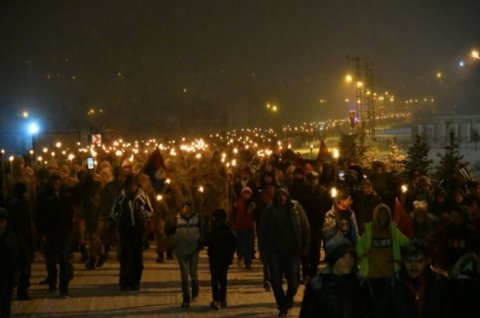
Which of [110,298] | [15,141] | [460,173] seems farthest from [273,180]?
[15,141]

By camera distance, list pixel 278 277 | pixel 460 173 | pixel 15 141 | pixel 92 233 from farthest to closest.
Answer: pixel 15 141 < pixel 460 173 < pixel 92 233 < pixel 278 277

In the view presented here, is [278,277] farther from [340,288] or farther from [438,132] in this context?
[438,132]

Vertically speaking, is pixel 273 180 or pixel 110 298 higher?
pixel 273 180

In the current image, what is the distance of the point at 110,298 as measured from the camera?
489 inches

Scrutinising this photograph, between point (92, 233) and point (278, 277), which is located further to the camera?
point (92, 233)

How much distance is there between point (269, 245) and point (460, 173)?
9604mm

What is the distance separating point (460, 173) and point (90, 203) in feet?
27.5

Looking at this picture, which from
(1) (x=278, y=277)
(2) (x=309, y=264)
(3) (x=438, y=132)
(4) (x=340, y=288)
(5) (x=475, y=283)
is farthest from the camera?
(3) (x=438, y=132)

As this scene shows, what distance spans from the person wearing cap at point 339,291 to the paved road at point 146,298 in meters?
5.36

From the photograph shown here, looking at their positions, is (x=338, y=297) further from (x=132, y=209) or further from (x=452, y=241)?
(x=132, y=209)

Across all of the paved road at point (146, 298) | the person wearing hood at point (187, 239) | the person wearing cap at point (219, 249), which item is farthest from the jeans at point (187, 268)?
the person wearing cap at point (219, 249)

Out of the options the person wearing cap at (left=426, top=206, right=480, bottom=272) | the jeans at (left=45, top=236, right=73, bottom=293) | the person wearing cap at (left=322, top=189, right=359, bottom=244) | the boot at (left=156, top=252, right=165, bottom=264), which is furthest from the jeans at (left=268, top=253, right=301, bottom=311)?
the boot at (left=156, top=252, right=165, bottom=264)

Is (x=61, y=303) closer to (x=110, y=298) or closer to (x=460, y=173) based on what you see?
(x=110, y=298)

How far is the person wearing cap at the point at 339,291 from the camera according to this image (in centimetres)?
550
